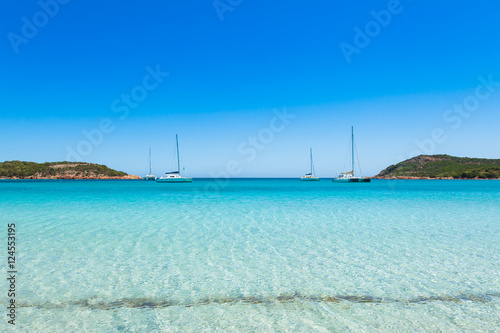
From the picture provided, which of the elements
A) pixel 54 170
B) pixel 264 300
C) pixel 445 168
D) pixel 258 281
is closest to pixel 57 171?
pixel 54 170

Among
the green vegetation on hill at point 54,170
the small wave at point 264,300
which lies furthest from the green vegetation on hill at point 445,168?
the green vegetation on hill at point 54,170

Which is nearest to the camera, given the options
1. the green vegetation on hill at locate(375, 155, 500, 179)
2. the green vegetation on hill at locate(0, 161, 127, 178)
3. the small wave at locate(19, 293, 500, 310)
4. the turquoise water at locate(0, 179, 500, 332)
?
the turquoise water at locate(0, 179, 500, 332)

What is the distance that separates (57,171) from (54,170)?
1609mm

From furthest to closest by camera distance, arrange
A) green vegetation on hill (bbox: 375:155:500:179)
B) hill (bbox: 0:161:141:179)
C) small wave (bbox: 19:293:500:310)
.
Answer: hill (bbox: 0:161:141:179) → green vegetation on hill (bbox: 375:155:500:179) → small wave (bbox: 19:293:500:310)

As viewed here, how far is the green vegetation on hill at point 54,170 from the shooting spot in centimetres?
16150

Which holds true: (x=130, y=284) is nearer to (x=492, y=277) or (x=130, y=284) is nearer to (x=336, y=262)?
(x=336, y=262)

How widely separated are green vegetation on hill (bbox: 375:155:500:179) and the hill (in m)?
157

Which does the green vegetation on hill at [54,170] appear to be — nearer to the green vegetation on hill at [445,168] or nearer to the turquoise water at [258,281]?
the green vegetation on hill at [445,168]

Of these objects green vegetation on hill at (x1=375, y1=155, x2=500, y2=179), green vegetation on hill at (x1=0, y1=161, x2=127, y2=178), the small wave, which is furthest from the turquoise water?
green vegetation on hill at (x1=0, y1=161, x2=127, y2=178)

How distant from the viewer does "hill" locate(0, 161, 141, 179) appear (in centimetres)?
16140

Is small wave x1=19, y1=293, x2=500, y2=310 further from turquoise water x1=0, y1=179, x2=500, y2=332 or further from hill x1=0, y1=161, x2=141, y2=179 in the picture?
hill x1=0, y1=161, x2=141, y2=179

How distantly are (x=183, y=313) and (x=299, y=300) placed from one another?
1882 millimetres

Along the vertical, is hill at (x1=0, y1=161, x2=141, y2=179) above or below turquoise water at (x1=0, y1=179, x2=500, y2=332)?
above

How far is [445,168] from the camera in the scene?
522 feet
